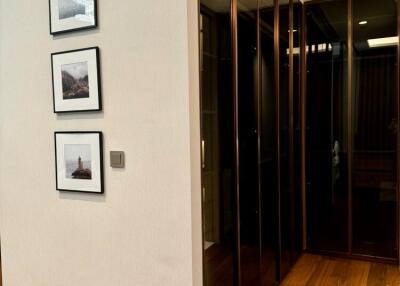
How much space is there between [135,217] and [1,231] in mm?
1187

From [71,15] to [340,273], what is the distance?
3.07m

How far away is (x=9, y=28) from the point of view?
236 centimetres

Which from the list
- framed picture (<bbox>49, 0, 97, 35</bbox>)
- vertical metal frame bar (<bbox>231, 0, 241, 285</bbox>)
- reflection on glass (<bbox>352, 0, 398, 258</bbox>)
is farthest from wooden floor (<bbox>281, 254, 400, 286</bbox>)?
framed picture (<bbox>49, 0, 97, 35</bbox>)

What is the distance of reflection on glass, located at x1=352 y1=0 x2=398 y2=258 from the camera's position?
3.37 m

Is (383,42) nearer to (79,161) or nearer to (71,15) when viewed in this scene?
(71,15)

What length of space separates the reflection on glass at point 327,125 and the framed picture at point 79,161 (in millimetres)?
2436

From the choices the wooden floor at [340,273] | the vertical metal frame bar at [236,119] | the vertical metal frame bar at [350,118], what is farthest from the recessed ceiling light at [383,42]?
the wooden floor at [340,273]

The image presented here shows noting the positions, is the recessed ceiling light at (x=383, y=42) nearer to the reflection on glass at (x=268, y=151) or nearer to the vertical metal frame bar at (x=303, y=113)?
the vertical metal frame bar at (x=303, y=113)

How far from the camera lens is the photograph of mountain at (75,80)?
207 centimetres

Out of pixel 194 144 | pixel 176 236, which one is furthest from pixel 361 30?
pixel 176 236

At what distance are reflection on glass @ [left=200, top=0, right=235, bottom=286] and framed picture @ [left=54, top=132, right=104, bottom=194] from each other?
1.99 ft

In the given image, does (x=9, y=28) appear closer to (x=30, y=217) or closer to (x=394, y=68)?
(x=30, y=217)

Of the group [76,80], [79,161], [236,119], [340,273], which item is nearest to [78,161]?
[79,161]

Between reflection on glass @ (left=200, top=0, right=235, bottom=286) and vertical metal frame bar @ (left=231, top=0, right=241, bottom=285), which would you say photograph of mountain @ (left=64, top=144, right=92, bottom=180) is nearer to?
reflection on glass @ (left=200, top=0, right=235, bottom=286)
